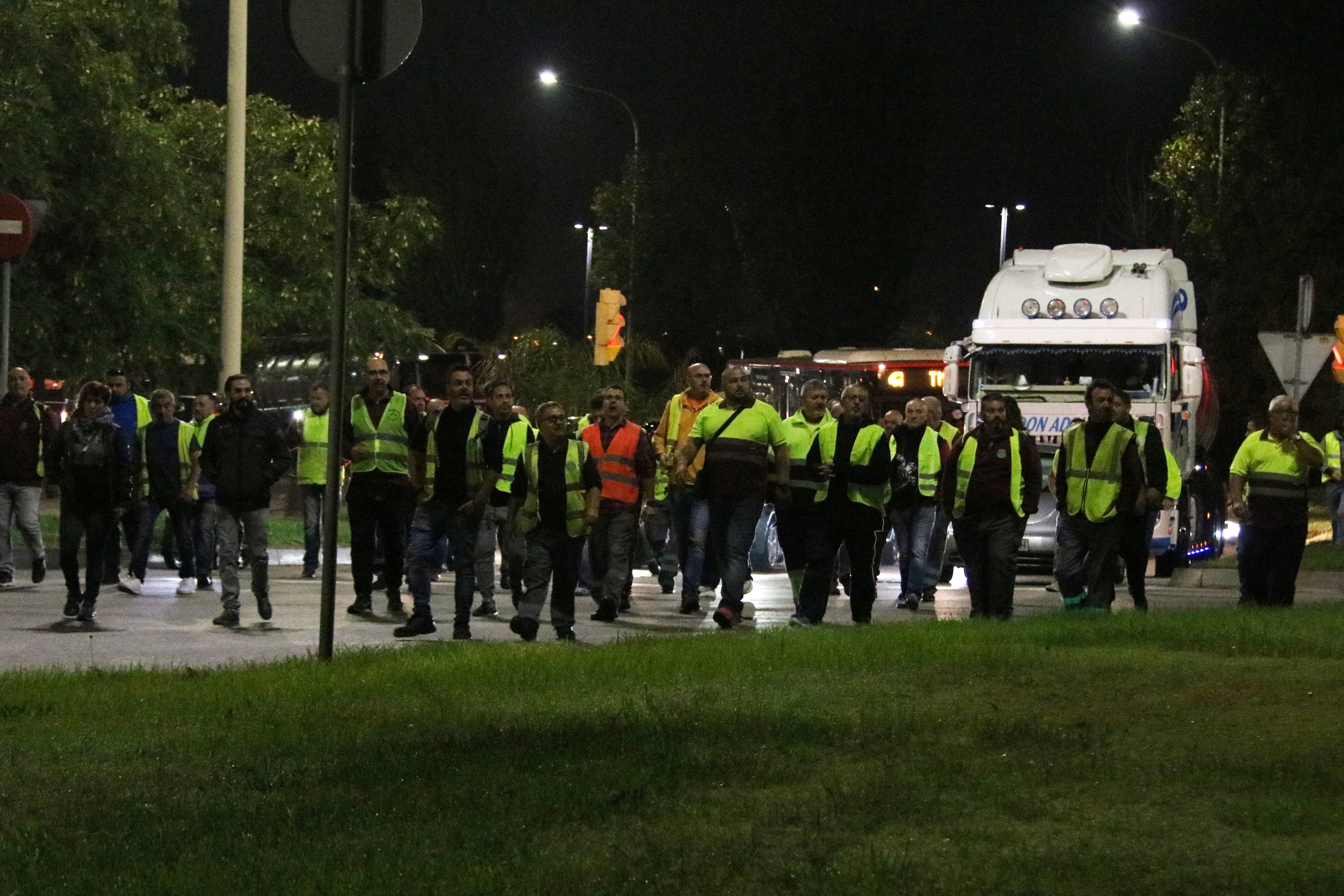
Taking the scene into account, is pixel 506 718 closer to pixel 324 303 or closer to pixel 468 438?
pixel 468 438

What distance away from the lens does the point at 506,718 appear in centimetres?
875

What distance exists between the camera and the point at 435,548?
14.4 meters

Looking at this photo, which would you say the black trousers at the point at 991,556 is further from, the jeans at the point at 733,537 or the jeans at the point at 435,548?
the jeans at the point at 435,548

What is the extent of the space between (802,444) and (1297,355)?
9.00 metres

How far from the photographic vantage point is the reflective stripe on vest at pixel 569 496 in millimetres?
12992

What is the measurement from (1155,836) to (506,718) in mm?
3260

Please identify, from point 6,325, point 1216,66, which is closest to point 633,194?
point 1216,66

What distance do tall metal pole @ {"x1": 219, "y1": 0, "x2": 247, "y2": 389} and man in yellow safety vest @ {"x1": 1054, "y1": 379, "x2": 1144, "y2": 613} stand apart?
344 inches

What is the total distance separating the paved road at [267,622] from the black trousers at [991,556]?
0.42m

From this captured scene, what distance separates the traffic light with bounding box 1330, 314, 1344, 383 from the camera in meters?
23.7

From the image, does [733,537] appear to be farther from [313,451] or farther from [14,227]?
[14,227]

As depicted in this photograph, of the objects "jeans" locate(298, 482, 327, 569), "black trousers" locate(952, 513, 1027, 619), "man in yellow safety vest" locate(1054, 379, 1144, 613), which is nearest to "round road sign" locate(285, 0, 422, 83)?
"black trousers" locate(952, 513, 1027, 619)

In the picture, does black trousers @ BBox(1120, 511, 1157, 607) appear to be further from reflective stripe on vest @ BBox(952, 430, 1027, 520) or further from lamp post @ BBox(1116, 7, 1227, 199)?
lamp post @ BBox(1116, 7, 1227, 199)

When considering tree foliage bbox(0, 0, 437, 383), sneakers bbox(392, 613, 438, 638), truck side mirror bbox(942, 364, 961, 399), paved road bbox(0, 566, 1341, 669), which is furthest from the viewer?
truck side mirror bbox(942, 364, 961, 399)
